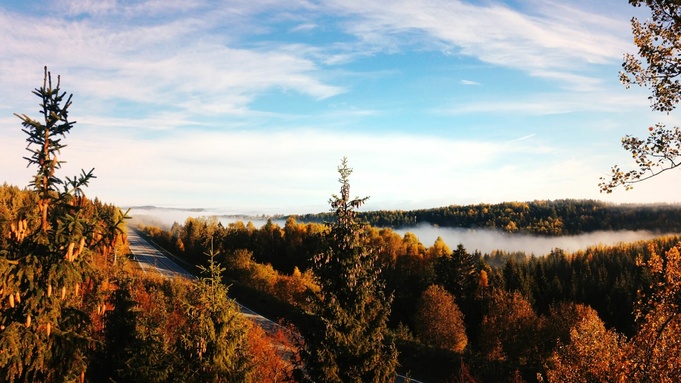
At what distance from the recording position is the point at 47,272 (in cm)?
1162

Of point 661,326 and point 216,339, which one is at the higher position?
point 661,326

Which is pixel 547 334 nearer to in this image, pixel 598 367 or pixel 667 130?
pixel 598 367

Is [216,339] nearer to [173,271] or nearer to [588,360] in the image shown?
[588,360]

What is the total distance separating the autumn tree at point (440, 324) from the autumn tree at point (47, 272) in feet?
182

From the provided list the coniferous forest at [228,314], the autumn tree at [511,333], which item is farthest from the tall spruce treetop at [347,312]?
the autumn tree at [511,333]

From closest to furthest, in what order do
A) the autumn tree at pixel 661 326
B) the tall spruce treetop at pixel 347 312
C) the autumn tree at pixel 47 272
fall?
the autumn tree at pixel 661 326, the autumn tree at pixel 47 272, the tall spruce treetop at pixel 347 312

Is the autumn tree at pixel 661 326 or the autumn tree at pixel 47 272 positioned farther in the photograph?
the autumn tree at pixel 47 272

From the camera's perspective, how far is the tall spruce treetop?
16953 mm

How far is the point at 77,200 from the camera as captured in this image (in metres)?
13.0

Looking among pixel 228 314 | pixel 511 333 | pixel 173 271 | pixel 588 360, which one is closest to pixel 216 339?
pixel 228 314

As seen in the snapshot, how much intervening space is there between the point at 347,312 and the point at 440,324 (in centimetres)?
4884

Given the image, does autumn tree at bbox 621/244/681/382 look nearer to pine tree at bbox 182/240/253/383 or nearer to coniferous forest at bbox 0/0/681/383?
coniferous forest at bbox 0/0/681/383

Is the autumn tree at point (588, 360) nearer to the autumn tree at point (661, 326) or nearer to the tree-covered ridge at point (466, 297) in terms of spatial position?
the tree-covered ridge at point (466, 297)

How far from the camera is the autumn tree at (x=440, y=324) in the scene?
62.1m
